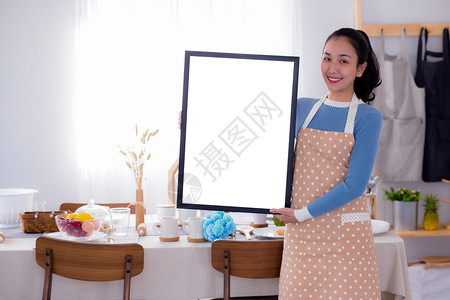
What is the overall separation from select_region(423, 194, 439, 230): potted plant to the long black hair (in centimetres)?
220

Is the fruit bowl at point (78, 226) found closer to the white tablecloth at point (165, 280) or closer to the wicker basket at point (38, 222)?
the white tablecloth at point (165, 280)

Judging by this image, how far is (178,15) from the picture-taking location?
3.45 meters

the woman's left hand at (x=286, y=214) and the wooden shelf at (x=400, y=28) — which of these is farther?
the wooden shelf at (x=400, y=28)

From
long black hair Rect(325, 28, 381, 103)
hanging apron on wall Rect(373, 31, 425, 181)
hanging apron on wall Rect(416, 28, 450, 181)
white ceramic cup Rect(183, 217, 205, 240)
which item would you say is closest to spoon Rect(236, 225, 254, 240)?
white ceramic cup Rect(183, 217, 205, 240)

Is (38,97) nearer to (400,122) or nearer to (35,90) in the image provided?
(35,90)

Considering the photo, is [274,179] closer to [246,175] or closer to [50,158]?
[246,175]

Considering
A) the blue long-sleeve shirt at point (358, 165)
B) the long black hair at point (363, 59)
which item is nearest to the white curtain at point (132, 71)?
the long black hair at point (363, 59)

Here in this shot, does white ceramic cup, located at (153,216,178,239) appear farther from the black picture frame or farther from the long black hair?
the long black hair

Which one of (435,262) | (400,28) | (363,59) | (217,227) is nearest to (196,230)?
(217,227)

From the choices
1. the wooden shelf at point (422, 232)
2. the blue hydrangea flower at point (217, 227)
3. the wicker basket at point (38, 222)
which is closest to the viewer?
the blue hydrangea flower at point (217, 227)

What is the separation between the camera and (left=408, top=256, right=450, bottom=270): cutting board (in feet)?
11.5

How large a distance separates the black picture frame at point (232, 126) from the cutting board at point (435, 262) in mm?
2479

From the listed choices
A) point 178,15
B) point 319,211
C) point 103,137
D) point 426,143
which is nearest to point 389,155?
point 426,143

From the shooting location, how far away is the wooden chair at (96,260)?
155 centimetres
